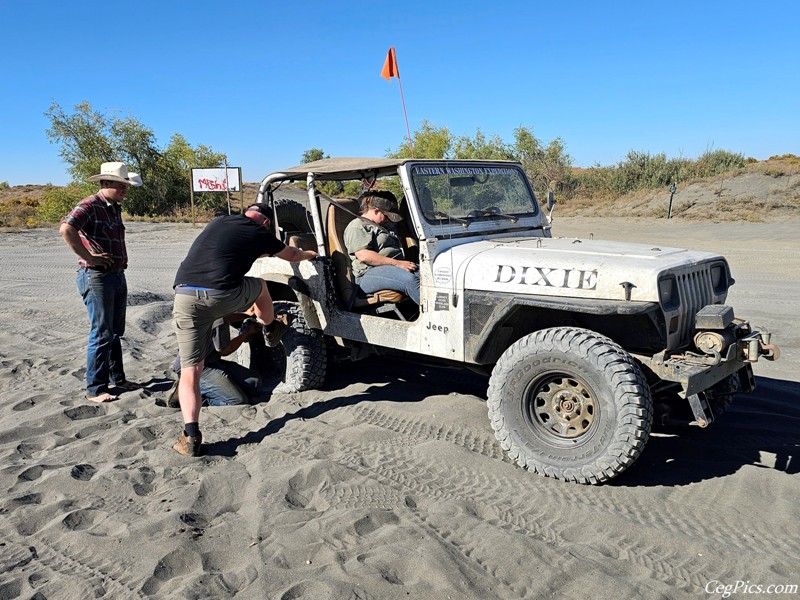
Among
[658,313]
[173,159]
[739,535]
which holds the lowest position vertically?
[739,535]

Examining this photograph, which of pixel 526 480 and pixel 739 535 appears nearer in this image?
pixel 739 535

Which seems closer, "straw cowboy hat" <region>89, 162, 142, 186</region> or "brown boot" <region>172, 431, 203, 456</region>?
"brown boot" <region>172, 431, 203, 456</region>

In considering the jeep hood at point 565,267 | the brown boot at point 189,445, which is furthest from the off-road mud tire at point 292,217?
the brown boot at point 189,445

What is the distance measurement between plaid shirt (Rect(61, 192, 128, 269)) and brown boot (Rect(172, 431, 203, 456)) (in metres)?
1.83

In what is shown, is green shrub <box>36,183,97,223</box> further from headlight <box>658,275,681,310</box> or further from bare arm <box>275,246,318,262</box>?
headlight <box>658,275,681,310</box>

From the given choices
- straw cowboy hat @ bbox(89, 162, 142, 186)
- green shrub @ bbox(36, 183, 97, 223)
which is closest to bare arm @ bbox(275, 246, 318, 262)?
straw cowboy hat @ bbox(89, 162, 142, 186)

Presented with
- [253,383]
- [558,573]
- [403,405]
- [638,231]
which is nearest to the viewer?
[558,573]

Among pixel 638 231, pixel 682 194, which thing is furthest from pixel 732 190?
pixel 638 231

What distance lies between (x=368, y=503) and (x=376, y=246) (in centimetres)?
216

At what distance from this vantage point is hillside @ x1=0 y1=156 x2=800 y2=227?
2316cm

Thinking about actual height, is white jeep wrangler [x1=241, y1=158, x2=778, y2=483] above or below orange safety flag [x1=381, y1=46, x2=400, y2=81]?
below

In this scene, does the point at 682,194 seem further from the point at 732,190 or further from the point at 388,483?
the point at 388,483

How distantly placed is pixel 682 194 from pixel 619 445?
26.3 meters

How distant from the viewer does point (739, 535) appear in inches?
128
